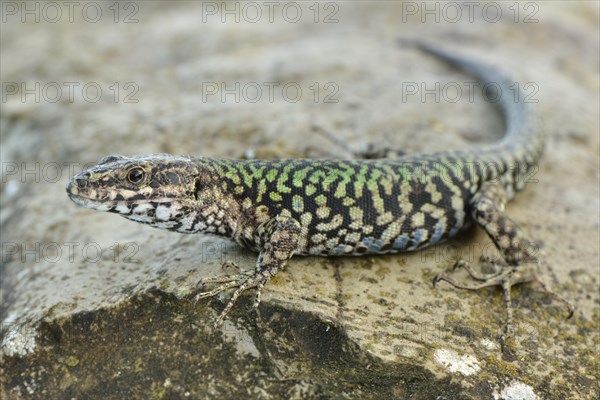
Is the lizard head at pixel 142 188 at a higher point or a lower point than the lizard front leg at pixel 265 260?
higher

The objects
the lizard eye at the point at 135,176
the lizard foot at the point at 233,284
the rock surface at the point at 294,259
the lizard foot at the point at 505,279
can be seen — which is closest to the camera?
the rock surface at the point at 294,259

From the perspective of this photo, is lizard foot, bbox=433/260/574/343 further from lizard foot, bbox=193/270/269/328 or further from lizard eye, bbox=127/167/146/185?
lizard eye, bbox=127/167/146/185

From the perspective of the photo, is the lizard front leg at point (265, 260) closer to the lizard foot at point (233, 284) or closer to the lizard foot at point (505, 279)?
the lizard foot at point (233, 284)

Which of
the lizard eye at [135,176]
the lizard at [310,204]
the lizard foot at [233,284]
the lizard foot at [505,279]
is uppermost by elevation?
the lizard eye at [135,176]

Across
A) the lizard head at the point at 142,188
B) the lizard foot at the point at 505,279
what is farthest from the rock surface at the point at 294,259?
the lizard head at the point at 142,188

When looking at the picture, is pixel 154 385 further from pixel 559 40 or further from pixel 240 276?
pixel 559 40

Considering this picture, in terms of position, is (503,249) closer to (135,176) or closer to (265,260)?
(265,260)

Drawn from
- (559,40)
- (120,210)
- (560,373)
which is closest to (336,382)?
(560,373)

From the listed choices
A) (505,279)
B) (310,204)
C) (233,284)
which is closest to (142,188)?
(233,284)

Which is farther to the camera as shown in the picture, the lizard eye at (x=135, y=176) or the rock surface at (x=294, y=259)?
the lizard eye at (x=135, y=176)
